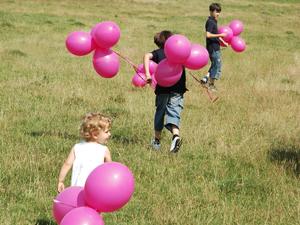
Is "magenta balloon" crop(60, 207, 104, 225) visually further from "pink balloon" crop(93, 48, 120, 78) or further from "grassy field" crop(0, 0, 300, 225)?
"pink balloon" crop(93, 48, 120, 78)

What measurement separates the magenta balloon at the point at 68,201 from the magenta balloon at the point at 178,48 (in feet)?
9.61

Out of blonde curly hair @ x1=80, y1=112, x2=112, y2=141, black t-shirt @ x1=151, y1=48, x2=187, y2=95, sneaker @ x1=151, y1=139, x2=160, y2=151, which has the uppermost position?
blonde curly hair @ x1=80, y1=112, x2=112, y2=141

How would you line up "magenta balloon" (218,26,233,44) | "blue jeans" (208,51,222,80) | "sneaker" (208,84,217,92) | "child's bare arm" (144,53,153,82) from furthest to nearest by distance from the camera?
1. "blue jeans" (208,51,222,80)
2. "sneaker" (208,84,217,92)
3. "magenta balloon" (218,26,233,44)
4. "child's bare arm" (144,53,153,82)

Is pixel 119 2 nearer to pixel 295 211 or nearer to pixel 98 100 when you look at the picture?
pixel 98 100

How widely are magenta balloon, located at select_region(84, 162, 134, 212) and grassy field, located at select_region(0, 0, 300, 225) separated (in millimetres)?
1649

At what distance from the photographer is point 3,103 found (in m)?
9.49

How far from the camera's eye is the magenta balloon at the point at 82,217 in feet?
10.6

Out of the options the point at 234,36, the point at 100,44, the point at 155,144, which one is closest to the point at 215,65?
the point at 234,36

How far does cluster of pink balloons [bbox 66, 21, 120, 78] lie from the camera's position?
6.57m

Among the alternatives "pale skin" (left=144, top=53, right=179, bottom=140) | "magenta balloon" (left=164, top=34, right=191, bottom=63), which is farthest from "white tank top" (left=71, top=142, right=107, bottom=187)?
"pale skin" (left=144, top=53, right=179, bottom=140)

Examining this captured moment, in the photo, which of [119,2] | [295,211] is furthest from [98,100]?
[119,2]

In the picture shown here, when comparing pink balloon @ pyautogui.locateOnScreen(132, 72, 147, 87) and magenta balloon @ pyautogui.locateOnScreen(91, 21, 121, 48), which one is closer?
magenta balloon @ pyautogui.locateOnScreen(91, 21, 121, 48)

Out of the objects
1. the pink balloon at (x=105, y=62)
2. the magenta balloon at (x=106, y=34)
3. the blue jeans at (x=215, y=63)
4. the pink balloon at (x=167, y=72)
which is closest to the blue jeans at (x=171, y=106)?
the pink balloon at (x=167, y=72)

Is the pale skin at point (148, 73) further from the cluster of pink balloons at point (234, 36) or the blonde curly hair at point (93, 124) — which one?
the cluster of pink balloons at point (234, 36)
